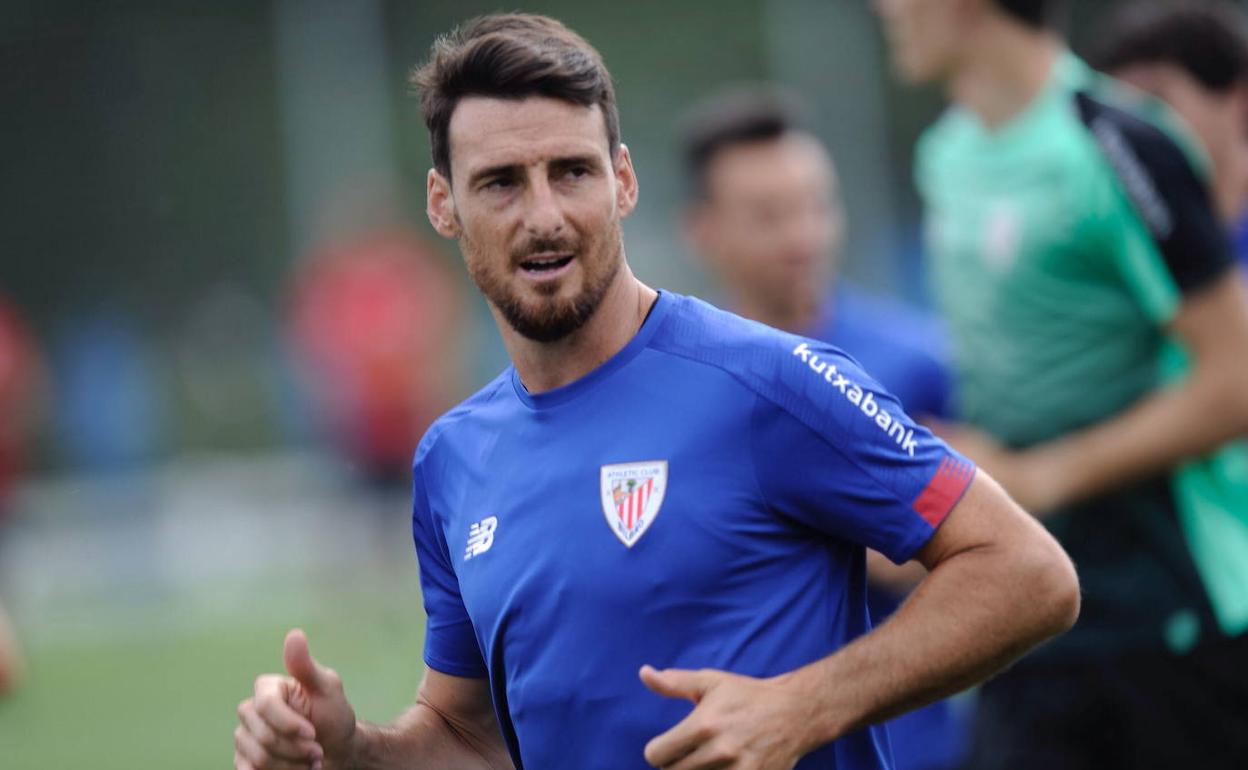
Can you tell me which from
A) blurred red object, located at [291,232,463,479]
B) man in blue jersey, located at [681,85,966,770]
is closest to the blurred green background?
blurred red object, located at [291,232,463,479]

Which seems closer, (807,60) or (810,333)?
(810,333)

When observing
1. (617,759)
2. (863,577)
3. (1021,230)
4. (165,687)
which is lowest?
(165,687)

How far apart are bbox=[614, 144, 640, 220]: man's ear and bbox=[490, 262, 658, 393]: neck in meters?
0.14

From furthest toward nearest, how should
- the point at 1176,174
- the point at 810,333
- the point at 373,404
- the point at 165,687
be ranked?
the point at 373,404, the point at 165,687, the point at 810,333, the point at 1176,174

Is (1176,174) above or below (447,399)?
above

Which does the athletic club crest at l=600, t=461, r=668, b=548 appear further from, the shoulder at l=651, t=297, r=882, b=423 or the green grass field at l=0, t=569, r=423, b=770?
the green grass field at l=0, t=569, r=423, b=770

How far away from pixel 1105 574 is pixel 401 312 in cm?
1381

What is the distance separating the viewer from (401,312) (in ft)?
61.2

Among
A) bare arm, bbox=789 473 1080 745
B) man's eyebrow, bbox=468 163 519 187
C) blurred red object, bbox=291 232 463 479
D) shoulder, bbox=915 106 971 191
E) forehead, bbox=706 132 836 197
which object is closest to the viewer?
bare arm, bbox=789 473 1080 745

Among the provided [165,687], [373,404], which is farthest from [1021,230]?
[373,404]

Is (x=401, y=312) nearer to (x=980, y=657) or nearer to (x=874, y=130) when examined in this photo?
(x=874, y=130)

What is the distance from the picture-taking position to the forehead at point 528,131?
11.5 ft

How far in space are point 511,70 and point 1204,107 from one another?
341 cm

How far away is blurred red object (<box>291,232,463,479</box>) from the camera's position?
18.2m
